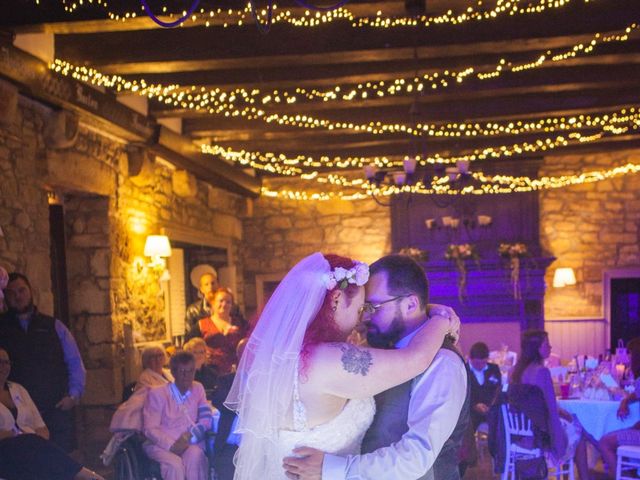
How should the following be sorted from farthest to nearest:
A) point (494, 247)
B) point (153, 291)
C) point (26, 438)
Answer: point (494, 247), point (153, 291), point (26, 438)

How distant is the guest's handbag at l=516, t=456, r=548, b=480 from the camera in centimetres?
514

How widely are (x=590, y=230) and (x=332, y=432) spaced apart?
406 inches

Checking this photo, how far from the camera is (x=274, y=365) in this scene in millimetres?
2400

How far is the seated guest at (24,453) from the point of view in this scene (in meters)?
4.27

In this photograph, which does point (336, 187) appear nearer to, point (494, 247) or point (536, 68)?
point (494, 247)

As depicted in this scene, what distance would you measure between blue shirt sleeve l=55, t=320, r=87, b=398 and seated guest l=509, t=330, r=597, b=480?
9.80ft

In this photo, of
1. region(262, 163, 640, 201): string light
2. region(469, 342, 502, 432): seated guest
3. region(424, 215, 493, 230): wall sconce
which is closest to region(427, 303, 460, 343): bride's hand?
region(469, 342, 502, 432): seated guest

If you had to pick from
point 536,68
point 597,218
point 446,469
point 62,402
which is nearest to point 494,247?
point 597,218

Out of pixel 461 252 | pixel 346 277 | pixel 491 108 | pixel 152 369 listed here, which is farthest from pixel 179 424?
pixel 461 252

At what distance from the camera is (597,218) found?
11781 mm

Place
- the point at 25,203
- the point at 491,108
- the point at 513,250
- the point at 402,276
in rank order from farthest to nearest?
the point at 513,250, the point at 491,108, the point at 25,203, the point at 402,276

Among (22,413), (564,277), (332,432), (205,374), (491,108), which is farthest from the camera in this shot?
(564,277)

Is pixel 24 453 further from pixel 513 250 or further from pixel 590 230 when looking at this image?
pixel 590 230

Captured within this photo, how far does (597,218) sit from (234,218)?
5.47 meters
